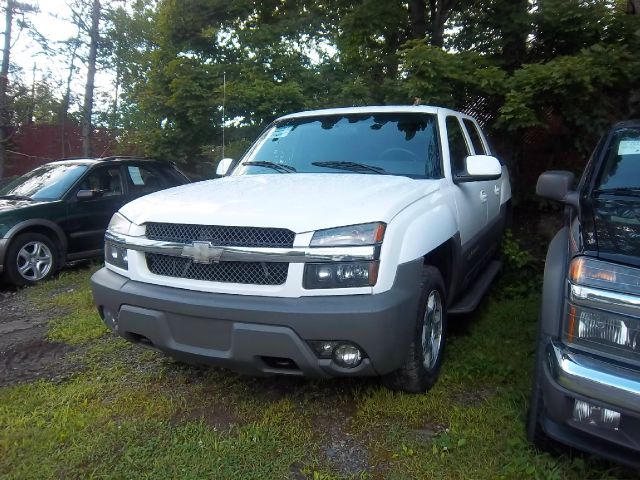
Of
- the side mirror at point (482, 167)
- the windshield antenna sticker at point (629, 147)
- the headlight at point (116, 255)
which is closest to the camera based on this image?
the headlight at point (116, 255)

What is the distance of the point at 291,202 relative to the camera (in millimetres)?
2844

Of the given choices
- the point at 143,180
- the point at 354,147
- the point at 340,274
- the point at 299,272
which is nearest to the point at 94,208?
the point at 143,180

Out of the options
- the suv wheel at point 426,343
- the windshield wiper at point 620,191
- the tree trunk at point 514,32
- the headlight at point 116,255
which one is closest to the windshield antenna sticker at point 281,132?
the headlight at point 116,255

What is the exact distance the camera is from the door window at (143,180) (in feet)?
23.9

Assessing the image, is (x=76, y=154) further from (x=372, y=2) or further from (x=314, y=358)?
(x=314, y=358)

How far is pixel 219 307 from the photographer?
8.66ft

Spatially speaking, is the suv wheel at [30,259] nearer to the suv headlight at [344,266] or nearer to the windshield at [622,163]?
the suv headlight at [344,266]

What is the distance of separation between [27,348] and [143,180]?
365 cm

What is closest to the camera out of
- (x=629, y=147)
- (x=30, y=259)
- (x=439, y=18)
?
(x=629, y=147)

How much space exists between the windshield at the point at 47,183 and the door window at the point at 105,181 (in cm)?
13

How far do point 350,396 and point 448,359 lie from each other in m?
0.89

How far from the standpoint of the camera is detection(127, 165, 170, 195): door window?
7.29 m

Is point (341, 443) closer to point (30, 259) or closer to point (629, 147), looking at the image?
point (629, 147)

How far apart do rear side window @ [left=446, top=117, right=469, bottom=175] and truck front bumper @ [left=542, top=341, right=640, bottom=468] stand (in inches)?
77.0
